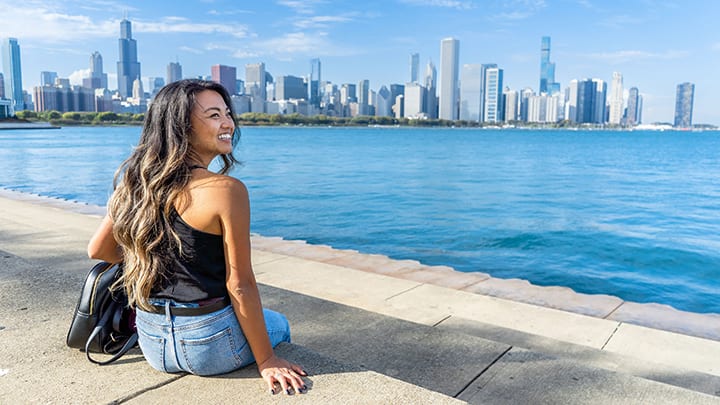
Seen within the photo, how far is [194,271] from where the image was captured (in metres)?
2.51

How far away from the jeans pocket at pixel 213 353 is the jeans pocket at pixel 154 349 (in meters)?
0.13

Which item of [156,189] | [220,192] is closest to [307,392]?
[220,192]

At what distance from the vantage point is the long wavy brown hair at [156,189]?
244 cm

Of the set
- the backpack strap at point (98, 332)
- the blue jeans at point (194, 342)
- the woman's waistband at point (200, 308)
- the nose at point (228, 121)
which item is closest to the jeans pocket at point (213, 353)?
the blue jeans at point (194, 342)

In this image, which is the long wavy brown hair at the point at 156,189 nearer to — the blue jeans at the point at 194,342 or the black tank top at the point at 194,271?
the black tank top at the point at 194,271

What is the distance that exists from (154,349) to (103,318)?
485 mm

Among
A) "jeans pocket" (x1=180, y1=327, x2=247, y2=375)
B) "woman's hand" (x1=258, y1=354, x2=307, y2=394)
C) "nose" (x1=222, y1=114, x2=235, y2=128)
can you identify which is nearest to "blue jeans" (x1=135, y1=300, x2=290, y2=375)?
"jeans pocket" (x1=180, y1=327, x2=247, y2=375)

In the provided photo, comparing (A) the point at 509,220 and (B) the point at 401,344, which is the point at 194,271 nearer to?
(B) the point at 401,344

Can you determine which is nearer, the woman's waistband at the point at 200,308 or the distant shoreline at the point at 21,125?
the woman's waistband at the point at 200,308

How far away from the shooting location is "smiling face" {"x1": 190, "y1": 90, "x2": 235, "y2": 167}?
2557 mm

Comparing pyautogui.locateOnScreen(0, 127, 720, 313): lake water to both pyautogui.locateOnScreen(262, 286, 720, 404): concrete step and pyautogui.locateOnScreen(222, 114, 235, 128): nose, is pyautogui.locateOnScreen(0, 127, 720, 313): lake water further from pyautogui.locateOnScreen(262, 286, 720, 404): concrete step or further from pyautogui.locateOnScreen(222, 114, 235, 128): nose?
pyautogui.locateOnScreen(222, 114, 235, 128): nose

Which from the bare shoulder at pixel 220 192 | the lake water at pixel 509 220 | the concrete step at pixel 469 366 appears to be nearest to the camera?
the bare shoulder at pixel 220 192

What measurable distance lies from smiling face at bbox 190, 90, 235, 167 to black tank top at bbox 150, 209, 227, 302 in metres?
0.35

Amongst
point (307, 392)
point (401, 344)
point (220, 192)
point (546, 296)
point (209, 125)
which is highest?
point (209, 125)
